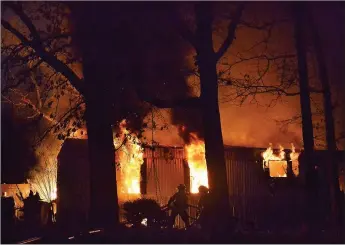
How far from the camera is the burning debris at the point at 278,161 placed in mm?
19641

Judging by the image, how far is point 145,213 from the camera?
14844 mm

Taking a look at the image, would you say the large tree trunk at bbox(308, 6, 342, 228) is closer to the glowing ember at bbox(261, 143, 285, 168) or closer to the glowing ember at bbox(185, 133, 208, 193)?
the glowing ember at bbox(185, 133, 208, 193)

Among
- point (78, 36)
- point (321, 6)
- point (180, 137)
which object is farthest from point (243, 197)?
point (78, 36)

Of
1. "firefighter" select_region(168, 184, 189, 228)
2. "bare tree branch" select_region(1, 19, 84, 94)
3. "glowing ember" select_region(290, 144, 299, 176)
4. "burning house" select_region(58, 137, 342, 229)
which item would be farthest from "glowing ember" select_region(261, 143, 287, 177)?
"bare tree branch" select_region(1, 19, 84, 94)

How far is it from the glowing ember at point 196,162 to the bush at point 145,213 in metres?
3.13

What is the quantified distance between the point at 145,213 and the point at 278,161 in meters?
7.12

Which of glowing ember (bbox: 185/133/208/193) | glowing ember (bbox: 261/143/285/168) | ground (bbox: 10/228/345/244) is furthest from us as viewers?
glowing ember (bbox: 261/143/285/168)

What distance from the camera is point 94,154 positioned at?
540 inches

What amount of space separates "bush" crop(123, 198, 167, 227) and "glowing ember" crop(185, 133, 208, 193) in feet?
10.3

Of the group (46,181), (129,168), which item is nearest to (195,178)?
(129,168)

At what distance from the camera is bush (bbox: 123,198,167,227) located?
14.8 m

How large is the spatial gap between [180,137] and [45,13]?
6972 mm

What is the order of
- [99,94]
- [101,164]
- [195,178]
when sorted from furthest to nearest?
[195,178], [99,94], [101,164]

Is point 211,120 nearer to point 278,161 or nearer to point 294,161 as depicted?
point 278,161
